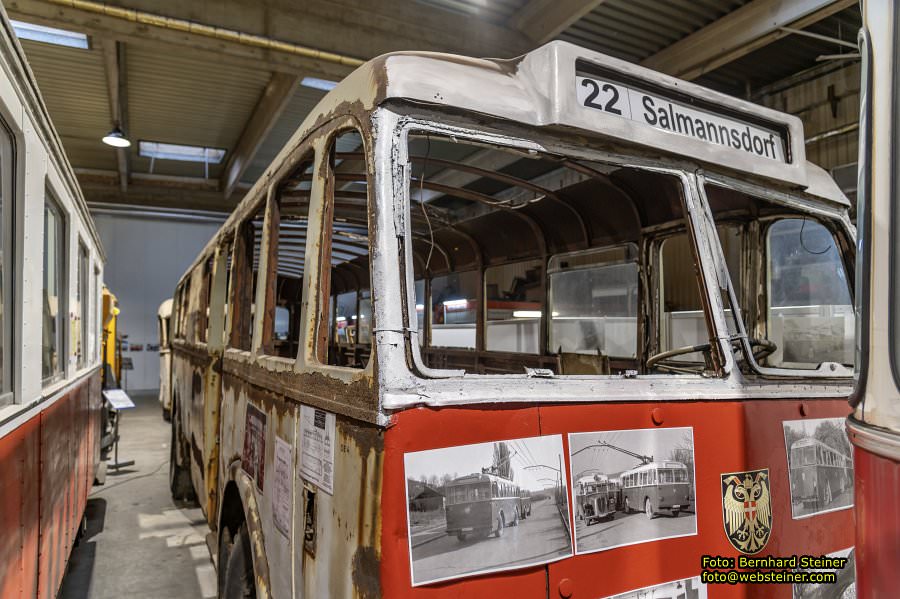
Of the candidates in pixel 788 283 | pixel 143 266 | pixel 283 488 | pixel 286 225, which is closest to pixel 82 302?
pixel 286 225

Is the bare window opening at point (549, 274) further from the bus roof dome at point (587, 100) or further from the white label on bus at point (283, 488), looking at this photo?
the white label on bus at point (283, 488)

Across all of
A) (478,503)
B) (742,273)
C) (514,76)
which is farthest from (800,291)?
(478,503)

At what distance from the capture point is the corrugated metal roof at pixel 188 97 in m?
8.77

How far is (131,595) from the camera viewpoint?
14.4 ft

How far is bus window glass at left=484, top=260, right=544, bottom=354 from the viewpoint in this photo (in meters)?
5.15

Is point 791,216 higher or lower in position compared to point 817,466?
higher

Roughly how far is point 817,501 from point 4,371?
113 inches

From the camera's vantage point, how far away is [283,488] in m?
2.04

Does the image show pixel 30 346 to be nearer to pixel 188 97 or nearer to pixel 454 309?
pixel 454 309

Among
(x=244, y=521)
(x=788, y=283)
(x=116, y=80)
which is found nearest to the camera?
(x=244, y=521)

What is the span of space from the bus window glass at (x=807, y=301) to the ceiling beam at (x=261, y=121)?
6.31 m

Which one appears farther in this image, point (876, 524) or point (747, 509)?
point (747, 509)

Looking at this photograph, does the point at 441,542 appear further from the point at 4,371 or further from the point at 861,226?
the point at 4,371

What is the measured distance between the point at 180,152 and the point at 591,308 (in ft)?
38.5
